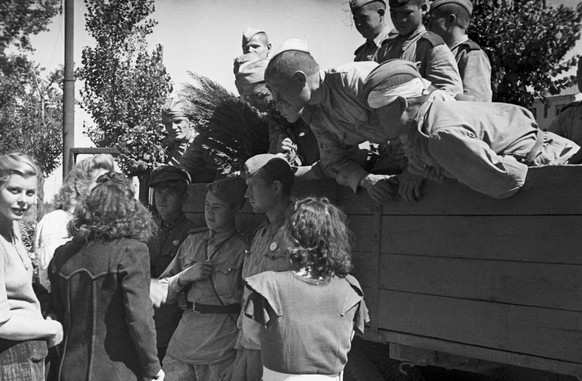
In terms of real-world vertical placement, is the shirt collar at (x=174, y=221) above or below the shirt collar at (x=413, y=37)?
below

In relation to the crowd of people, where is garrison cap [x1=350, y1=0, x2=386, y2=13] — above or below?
above

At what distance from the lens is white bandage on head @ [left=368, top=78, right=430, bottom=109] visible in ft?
9.84

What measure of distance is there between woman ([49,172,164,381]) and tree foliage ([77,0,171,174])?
32.2 ft

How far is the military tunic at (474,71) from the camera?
420 cm

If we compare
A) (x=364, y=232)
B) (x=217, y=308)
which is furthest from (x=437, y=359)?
(x=217, y=308)

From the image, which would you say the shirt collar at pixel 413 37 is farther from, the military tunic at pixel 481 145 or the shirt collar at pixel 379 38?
the military tunic at pixel 481 145

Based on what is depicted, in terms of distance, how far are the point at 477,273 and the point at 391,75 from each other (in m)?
0.86

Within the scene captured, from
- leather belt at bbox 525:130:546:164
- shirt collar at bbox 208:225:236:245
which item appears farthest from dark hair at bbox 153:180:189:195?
leather belt at bbox 525:130:546:164

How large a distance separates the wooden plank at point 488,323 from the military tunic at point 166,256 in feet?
4.94

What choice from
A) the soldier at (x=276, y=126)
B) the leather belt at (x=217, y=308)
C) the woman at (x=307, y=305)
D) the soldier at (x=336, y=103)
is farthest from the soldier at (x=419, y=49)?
the leather belt at (x=217, y=308)

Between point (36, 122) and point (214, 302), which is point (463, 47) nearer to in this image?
point (214, 302)

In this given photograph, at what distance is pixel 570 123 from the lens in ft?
12.6

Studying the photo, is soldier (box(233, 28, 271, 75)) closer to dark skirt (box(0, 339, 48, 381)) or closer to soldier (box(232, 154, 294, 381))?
soldier (box(232, 154, 294, 381))

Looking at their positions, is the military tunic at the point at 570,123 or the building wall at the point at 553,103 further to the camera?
the building wall at the point at 553,103
